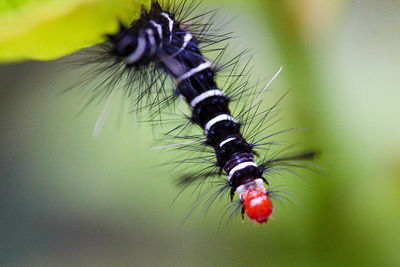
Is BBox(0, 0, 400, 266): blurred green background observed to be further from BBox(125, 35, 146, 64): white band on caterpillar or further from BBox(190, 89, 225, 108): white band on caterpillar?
BBox(125, 35, 146, 64): white band on caterpillar

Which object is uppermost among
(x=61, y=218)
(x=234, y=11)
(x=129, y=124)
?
(x=234, y=11)

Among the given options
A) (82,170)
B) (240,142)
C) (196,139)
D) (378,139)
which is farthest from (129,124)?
(378,139)

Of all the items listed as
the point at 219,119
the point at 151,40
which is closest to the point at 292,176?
the point at 219,119

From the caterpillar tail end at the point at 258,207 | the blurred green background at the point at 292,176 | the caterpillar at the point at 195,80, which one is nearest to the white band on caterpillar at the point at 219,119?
the caterpillar at the point at 195,80

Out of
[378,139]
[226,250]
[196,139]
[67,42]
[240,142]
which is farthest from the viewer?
[226,250]

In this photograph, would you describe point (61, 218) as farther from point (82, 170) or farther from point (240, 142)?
point (240, 142)

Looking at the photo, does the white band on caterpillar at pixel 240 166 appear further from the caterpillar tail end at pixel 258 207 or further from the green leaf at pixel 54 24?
the green leaf at pixel 54 24
